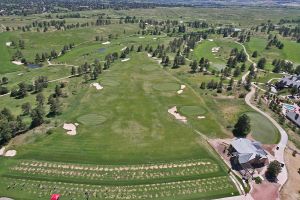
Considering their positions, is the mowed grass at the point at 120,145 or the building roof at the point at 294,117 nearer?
the mowed grass at the point at 120,145

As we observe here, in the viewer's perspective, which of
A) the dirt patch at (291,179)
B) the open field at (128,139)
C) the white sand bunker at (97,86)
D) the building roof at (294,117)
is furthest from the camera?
the white sand bunker at (97,86)

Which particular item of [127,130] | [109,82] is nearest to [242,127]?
[127,130]

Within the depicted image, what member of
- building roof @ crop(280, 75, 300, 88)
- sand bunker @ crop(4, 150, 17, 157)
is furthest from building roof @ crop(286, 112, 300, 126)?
sand bunker @ crop(4, 150, 17, 157)

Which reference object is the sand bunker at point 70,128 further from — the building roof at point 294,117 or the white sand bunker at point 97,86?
the building roof at point 294,117

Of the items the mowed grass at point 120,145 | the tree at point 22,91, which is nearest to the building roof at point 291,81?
the mowed grass at point 120,145

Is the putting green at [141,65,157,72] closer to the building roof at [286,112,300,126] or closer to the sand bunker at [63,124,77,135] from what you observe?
the sand bunker at [63,124,77,135]

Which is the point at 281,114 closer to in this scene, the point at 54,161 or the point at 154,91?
the point at 154,91
